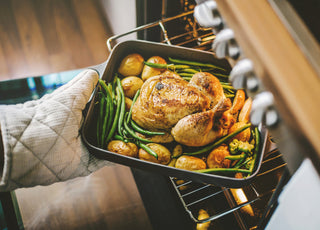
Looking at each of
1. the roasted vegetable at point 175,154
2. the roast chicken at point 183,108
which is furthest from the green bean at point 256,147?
the roasted vegetable at point 175,154

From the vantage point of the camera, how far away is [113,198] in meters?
1.39

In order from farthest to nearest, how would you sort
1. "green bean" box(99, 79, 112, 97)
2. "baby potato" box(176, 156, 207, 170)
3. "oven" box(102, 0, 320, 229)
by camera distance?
1. "green bean" box(99, 79, 112, 97)
2. "baby potato" box(176, 156, 207, 170)
3. "oven" box(102, 0, 320, 229)

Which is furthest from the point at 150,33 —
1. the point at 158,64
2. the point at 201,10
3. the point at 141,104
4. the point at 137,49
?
the point at 201,10

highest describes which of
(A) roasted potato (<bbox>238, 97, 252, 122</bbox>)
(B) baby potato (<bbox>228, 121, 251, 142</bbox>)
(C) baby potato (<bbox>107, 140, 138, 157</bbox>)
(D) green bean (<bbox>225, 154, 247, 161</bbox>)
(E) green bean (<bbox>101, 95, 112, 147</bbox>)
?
(E) green bean (<bbox>101, 95, 112, 147</bbox>)

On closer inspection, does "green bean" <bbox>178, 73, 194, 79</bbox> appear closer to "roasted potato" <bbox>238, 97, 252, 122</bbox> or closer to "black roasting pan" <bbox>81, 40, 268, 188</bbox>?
"black roasting pan" <bbox>81, 40, 268, 188</bbox>

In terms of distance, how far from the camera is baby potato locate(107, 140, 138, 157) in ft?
2.96

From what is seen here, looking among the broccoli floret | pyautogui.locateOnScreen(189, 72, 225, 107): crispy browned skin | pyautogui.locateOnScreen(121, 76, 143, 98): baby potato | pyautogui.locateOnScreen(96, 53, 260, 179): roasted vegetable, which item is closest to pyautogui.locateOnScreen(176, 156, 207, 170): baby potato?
pyautogui.locateOnScreen(96, 53, 260, 179): roasted vegetable

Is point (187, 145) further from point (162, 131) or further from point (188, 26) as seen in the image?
point (188, 26)

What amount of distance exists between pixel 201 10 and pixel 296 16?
0.19m

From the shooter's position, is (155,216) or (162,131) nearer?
(162,131)

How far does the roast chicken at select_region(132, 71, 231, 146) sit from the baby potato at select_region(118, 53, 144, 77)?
16 centimetres

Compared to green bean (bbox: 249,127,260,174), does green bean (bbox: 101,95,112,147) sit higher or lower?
higher

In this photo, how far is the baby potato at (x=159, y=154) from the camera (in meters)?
0.89

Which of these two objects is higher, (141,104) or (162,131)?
(141,104)
